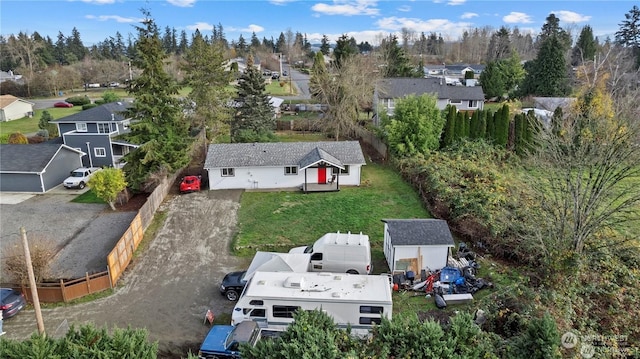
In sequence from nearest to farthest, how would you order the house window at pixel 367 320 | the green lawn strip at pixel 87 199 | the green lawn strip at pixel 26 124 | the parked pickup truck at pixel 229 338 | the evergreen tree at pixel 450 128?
the parked pickup truck at pixel 229 338
the house window at pixel 367 320
the green lawn strip at pixel 87 199
the evergreen tree at pixel 450 128
the green lawn strip at pixel 26 124


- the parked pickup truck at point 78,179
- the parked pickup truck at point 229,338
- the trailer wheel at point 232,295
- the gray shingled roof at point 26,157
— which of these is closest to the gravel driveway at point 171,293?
the trailer wheel at point 232,295

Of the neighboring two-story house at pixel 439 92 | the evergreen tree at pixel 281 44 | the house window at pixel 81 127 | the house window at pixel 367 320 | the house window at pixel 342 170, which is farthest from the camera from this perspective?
the evergreen tree at pixel 281 44

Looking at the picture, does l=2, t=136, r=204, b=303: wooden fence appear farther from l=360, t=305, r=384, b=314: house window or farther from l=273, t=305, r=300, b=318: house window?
l=360, t=305, r=384, b=314: house window

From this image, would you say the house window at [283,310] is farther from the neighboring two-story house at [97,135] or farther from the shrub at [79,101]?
the shrub at [79,101]

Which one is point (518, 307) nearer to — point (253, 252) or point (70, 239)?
point (253, 252)

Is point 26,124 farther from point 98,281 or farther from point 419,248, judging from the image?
point 419,248
